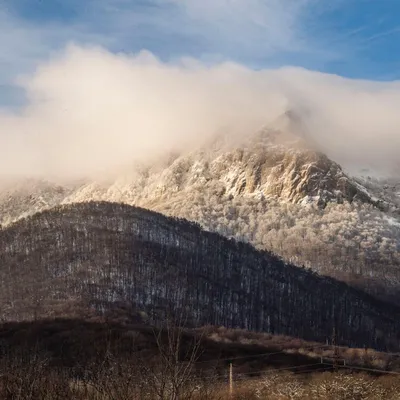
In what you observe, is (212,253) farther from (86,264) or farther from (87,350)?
(87,350)

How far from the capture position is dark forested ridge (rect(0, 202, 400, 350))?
153 metres

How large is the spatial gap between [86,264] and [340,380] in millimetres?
108613

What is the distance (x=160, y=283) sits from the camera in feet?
539

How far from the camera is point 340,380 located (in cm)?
6519

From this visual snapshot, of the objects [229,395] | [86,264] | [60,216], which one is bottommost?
[229,395]

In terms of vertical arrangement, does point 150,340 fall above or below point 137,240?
below

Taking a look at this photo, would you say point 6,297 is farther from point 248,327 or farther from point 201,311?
point 248,327

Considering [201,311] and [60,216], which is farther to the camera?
[60,216]

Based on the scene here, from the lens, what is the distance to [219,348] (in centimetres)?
11350

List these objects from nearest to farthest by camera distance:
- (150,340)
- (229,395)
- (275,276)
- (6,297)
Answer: (229,395) < (150,340) < (6,297) < (275,276)

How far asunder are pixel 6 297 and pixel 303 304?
259ft

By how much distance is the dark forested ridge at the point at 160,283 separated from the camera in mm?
153375

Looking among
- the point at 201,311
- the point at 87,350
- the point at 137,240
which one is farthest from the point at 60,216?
the point at 87,350

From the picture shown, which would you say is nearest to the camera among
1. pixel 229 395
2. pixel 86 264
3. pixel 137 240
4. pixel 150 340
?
pixel 229 395
